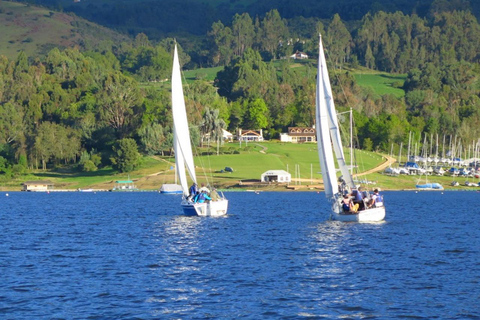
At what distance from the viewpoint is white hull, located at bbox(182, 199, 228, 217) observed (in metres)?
67.6

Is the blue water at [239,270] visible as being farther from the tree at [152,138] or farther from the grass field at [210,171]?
the tree at [152,138]

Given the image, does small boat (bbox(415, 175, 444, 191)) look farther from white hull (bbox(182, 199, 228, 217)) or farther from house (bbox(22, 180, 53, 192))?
white hull (bbox(182, 199, 228, 217))

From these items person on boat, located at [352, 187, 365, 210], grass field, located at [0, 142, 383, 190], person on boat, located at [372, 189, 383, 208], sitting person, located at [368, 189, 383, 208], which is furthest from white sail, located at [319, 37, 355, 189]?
grass field, located at [0, 142, 383, 190]

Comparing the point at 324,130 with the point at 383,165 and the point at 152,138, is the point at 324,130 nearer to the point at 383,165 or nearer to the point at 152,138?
the point at 152,138

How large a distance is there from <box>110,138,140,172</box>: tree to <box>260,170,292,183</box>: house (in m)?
25.5

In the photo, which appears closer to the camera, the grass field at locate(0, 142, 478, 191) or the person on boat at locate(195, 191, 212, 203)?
the person on boat at locate(195, 191, 212, 203)

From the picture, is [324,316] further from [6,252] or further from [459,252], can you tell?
[6,252]

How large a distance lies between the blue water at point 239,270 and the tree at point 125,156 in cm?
8225

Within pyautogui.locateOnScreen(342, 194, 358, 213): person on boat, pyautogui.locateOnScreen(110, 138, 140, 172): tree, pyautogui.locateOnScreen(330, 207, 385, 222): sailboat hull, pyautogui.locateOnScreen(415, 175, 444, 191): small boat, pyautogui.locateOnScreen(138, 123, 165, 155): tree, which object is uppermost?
pyautogui.locateOnScreen(138, 123, 165, 155): tree

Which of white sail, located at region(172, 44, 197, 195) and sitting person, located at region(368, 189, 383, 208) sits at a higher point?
white sail, located at region(172, 44, 197, 195)

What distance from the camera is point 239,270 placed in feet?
130

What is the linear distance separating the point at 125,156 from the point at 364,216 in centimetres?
9467

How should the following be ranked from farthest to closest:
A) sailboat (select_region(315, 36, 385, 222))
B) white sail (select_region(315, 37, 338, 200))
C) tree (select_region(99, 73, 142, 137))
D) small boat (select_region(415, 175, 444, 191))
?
tree (select_region(99, 73, 142, 137))
small boat (select_region(415, 175, 444, 191))
white sail (select_region(315, 37, 338, 200))
sailboat (select_region(315, 36, 385, 222))

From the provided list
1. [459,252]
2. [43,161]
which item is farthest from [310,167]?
[459,252]
